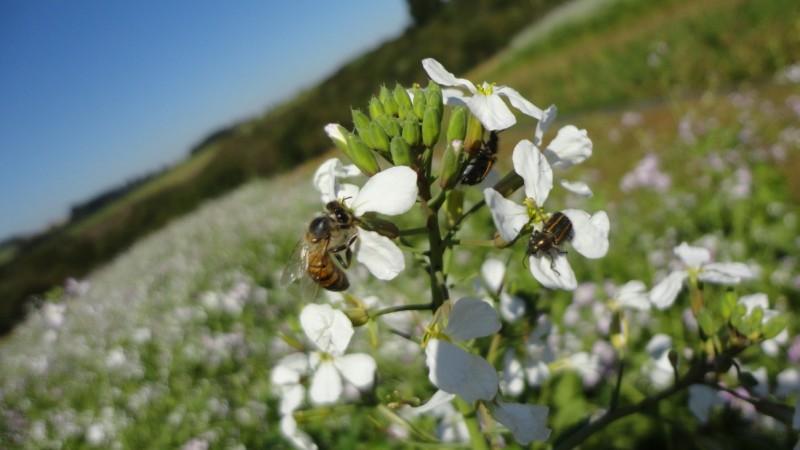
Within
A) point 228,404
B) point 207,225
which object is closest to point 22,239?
point 207,225

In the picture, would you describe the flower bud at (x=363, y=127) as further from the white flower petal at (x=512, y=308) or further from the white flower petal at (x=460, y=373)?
the white flower petal at (x=512, y=308)

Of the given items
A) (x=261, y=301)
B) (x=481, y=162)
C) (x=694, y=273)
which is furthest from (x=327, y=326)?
(x=261, y=301)

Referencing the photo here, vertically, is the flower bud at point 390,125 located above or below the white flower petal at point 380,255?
above

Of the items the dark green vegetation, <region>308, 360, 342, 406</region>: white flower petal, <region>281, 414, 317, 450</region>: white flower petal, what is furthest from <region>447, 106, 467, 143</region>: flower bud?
the dark green vegetation

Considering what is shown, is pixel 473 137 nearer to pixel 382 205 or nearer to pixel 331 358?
pixel 382 205

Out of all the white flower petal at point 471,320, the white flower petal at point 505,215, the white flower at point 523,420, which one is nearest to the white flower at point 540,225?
the white flower petal at point 505,215

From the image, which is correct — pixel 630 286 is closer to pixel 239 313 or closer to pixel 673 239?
pixel 673 239
